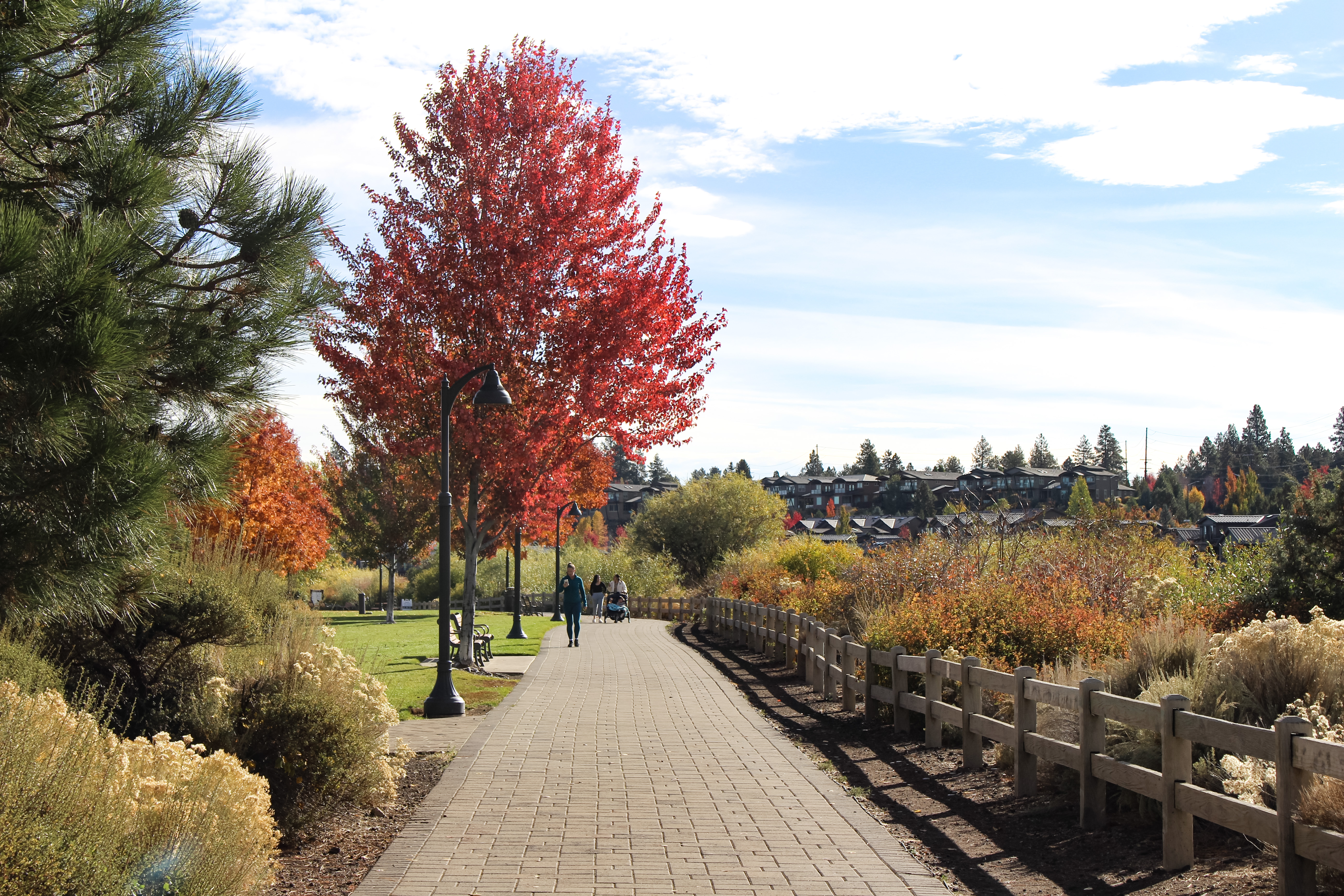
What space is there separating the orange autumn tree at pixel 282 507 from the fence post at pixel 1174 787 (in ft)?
63.1

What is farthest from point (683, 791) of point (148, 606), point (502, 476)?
point (502, 476)

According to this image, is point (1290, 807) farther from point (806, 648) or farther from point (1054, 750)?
point (806, 648)

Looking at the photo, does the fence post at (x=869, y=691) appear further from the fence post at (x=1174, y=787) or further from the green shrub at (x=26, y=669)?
the green shrub at (x=26, y=669)

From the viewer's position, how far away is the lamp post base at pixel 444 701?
1395 cm

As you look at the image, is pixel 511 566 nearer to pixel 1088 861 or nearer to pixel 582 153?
pixel 582 153

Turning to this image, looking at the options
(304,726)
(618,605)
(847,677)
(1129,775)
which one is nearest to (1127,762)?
(1129,775)

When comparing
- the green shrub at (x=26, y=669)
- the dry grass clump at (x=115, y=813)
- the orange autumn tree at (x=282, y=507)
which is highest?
the orange autumn tree at (x=282, y=507)

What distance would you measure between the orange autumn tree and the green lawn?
2911 millimetres

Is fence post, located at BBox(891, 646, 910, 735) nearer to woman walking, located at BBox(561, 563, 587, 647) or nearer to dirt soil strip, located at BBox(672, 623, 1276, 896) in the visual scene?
dirt soil strip, located at BBox(672, 623, 1276, 896)

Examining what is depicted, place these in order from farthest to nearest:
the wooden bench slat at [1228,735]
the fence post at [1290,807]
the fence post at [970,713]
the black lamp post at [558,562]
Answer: the black lamp post at [558,562]
the fence post at [970,713]
the wooden bench slat at [1228,735]
the fence post at [1290,807]

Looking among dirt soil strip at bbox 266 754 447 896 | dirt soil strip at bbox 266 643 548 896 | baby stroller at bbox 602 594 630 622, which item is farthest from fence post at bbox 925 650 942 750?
baby stroller at bbox 602 594 630 622

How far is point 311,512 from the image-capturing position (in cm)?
3884

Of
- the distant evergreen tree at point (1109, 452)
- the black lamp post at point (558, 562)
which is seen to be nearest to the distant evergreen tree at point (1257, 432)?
the distant evergreen tree at point (1109, 452)

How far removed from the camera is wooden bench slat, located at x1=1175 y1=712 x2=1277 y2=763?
6.14 meters
